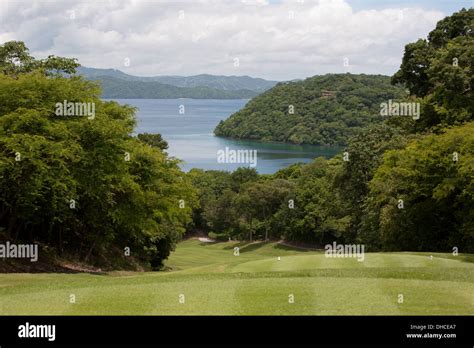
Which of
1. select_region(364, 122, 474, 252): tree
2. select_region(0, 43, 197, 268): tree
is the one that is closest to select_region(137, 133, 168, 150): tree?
select_region(0, 43, 197, 268): tree

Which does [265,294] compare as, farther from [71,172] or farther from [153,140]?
[153,140]

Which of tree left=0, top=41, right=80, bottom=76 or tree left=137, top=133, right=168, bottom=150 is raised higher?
tree left=0, top=41, right=80, bottom=76

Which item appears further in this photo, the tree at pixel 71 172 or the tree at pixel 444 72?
the tree at pixel 444 72

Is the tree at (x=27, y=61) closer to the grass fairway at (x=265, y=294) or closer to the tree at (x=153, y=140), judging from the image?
the grass fairway at (x=265, y=294)

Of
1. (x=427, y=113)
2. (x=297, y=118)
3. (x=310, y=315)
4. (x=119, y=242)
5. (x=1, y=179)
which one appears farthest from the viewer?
(x=297, y=118)

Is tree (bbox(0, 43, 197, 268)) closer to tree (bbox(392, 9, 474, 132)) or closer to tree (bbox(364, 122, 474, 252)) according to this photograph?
tree (bbox(364, 122, 474, 252))

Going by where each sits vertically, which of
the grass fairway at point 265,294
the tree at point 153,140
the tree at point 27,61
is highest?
the tree at point 27,61

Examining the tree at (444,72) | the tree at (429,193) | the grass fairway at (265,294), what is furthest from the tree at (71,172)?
the tree at (444,72)

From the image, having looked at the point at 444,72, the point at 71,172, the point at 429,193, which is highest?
the point at 444,72

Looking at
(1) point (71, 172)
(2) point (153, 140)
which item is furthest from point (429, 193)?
(2) point (153, 140)
